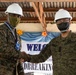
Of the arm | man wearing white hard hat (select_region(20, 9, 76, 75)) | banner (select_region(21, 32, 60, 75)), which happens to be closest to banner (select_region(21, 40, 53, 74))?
banner (select_region(21, 32, 60, 75))

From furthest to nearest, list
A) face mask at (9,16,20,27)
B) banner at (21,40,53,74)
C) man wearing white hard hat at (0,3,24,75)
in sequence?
1. banner at (21,40,53,74)
2. face mask at (9,16,20,27)
3. man wearing white hard hat at (0,3,24,75)

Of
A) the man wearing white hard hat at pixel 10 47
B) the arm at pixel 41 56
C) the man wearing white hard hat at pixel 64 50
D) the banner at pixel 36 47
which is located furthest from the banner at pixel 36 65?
the man wearing white hard hat at pixel 10 47

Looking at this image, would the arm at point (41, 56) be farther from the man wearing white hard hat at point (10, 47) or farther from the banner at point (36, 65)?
the banner at point (36, 65)

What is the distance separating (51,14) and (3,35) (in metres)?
5.08

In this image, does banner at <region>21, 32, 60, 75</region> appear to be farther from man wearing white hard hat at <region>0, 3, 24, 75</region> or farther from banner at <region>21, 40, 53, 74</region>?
man wearing white hard hat at <region>0, 3, 24, 75</region>

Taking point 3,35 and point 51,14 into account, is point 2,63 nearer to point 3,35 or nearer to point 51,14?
point 3,35

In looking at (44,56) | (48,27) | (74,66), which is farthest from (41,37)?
(74,66)

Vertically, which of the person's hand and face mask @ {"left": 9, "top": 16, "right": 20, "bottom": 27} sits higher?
face mask @ {"left": 9, "top": 16, "right": 20, "bottom": 27}

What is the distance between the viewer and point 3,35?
3572 millimetres

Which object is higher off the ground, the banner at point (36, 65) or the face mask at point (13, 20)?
the face mask at point (13, 20)

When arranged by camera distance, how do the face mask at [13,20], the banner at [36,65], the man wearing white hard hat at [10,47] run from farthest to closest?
the banner at [36,65] → the face mask at [13,20] → the man wearing white hard hat at [10,47]

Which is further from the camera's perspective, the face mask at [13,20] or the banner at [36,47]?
the banner at [36,47]

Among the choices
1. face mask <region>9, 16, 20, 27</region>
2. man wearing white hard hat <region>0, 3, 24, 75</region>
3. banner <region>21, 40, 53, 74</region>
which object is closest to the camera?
man wearing white hard hat <region>0, 3, 24, 75</region>

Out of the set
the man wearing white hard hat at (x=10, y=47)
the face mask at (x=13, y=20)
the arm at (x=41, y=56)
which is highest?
the face mask at (x=13, y=20)
